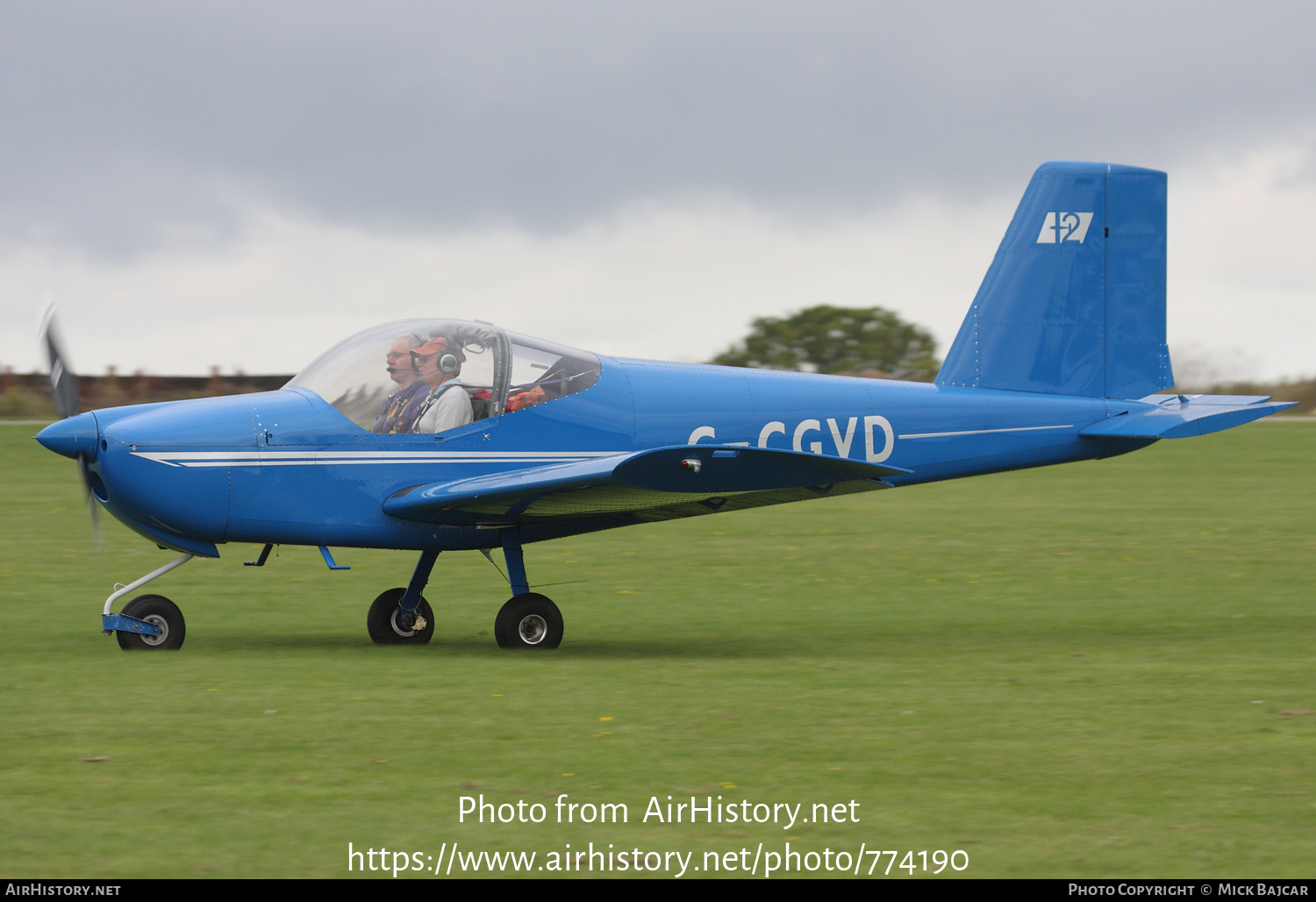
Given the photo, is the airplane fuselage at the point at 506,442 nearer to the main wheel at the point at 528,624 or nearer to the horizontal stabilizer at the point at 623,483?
the horizontal stabilizer at the point at 623,483

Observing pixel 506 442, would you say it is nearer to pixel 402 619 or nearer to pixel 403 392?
pixel 403 392

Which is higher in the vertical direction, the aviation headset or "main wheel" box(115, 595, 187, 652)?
the aviation headset

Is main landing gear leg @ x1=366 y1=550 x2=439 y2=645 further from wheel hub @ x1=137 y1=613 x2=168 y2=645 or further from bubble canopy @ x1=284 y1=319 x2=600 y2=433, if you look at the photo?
wheel hub @ x1=137 y1=613 x2=168 y2=645

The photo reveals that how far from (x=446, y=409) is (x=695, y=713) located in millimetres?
3278

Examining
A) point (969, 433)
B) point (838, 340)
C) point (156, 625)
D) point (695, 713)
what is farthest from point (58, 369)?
point (838, 340)

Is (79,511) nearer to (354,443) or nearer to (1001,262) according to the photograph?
(354,443)

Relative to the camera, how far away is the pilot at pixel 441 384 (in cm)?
975

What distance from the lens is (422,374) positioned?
9.77 metres

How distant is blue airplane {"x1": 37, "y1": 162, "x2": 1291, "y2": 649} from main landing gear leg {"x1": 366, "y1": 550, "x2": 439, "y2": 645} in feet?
0.05

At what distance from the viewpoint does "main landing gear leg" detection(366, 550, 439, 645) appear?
10305 millimetres

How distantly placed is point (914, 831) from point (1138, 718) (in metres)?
2.48

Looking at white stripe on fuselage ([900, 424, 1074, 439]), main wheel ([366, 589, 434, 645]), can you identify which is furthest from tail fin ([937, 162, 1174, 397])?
main wheel ([366, 589, 434, 645])

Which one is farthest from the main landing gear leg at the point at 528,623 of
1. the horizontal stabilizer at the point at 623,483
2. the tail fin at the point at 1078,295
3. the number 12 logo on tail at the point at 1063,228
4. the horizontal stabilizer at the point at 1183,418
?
the number 12 logo on tail at the point at 1063,228
